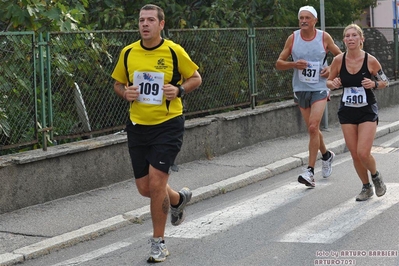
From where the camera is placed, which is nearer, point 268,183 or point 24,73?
point 24,73

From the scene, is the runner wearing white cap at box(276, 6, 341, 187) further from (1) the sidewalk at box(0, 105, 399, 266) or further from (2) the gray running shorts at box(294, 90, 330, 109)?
(1) the sidewalk at box(0, 105, 399, 266)

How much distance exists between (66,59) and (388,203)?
3.76 m

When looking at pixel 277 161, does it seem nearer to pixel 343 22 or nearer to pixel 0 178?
pixel 0 178

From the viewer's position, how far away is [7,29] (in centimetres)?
1059

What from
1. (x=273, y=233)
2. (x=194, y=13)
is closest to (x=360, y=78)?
(x=273, y=233)

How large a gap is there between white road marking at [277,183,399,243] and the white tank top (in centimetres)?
157

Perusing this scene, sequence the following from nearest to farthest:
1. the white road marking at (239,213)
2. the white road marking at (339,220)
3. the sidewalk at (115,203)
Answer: the white road marking at (339,220)
the sidewalk at (115,203)
the white road marking at (239,213)

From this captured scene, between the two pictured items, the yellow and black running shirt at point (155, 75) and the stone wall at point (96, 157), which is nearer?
the yellow and black running shirt at point (155, 75)

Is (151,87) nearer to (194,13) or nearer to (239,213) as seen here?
(239,213)

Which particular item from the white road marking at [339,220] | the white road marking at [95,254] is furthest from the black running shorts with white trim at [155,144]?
the white road marking at [339,220]

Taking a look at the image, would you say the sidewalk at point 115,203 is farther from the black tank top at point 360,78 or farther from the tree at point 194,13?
the tree at point 194,13

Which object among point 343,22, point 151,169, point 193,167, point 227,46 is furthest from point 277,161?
point 343,22

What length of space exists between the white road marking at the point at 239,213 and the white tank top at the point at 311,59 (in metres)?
1.11

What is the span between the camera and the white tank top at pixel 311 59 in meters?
10.4
